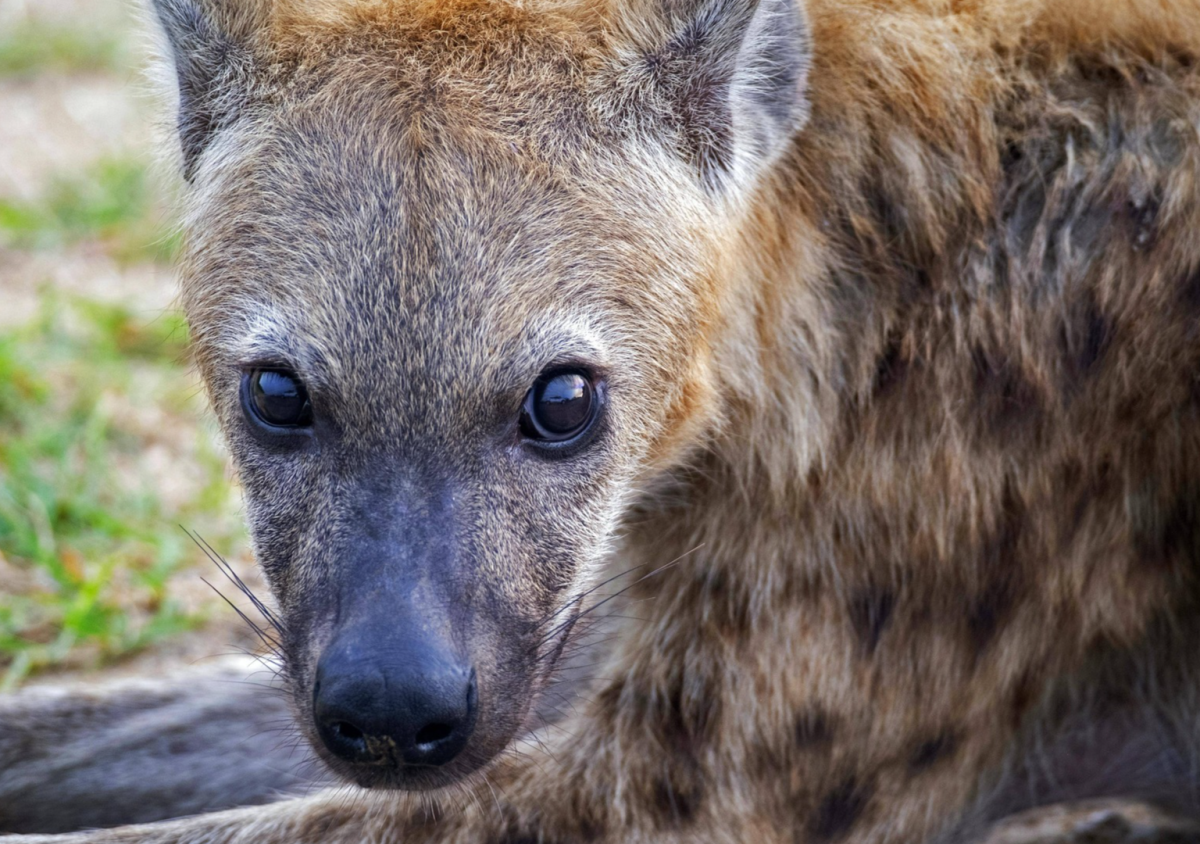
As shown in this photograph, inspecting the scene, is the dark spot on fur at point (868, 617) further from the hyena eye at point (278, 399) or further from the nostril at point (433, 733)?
the hyena eye at point (278, 399)

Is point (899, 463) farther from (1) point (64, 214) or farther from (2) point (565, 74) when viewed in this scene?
(1) point (64, 214)

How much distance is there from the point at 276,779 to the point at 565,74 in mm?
1650

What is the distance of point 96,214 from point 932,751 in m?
3.94

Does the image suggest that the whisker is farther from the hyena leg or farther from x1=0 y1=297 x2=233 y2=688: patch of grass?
x1=0 y1=297 x2=233 y2=688: patch of grass

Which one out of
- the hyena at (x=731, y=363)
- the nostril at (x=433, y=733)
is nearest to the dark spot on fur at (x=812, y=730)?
the hyena at (x=731, y=363)

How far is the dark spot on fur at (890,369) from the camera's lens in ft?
7.92

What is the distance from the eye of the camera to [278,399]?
219 centimetres

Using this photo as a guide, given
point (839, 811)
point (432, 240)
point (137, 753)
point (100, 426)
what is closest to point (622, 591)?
point (839, 811)

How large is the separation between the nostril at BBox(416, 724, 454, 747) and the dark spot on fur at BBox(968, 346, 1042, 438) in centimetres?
103

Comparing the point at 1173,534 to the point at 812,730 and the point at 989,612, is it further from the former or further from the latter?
the point at 812,730

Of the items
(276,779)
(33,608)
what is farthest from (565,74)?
(33,608)

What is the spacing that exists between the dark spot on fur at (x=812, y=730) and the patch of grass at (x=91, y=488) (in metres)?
1.50

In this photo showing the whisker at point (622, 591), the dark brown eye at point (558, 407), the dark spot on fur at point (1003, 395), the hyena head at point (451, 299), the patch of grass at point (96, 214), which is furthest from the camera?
the patch of grass at point (96, 214)

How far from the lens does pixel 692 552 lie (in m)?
2.47
